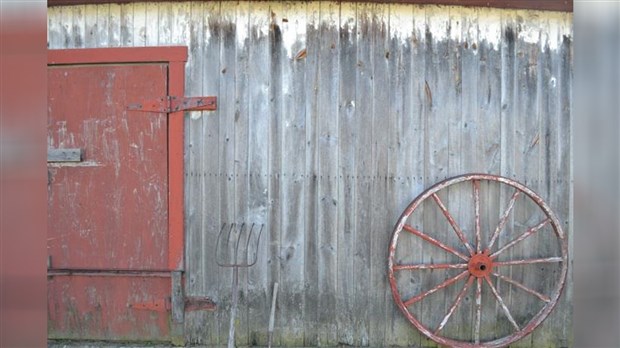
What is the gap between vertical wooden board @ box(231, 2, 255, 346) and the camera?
372 cm

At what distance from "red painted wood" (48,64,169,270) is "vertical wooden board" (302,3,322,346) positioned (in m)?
1.09

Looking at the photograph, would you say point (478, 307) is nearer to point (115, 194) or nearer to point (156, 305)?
point (156, 305)

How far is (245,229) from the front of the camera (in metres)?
3.72

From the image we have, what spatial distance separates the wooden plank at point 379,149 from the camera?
3.71 meters

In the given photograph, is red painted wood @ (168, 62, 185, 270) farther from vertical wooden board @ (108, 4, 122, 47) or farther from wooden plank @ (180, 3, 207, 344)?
vertical wooden board @ (108, 4, 122, 47)

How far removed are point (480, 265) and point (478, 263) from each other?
0.02 meters

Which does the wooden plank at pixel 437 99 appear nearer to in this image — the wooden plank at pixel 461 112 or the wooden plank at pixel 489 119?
the wooden plank at pixel 461 112

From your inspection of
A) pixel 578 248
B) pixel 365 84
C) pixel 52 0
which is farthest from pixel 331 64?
pixel 578 248

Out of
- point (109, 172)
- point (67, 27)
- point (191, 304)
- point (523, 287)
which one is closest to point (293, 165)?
point (191, 304)

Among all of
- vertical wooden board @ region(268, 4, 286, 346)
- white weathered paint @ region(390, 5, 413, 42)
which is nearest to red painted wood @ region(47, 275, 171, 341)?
vertical wooden board @ region(268, 4, 286, 346)

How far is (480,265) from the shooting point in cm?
362

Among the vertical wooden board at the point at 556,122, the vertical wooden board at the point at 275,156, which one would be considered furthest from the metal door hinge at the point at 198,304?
the vertical wooden board at the point at 556,122

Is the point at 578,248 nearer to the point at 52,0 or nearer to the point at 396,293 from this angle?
the point at 396,293

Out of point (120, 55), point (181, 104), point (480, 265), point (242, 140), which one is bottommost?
point (480, 265)
